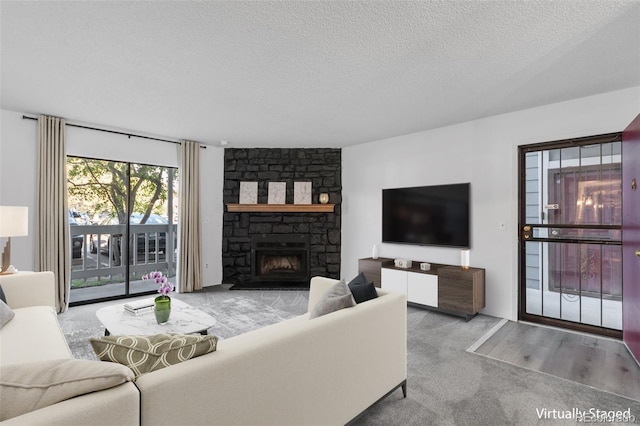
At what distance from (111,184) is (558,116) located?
5687 mm

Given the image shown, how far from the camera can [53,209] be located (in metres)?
3.89

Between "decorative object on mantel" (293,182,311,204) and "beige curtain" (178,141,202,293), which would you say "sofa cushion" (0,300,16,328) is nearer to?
"beige curtain" (178,141,202,293)

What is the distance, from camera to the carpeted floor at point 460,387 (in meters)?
1.93

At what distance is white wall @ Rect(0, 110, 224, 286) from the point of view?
3705 millimetres

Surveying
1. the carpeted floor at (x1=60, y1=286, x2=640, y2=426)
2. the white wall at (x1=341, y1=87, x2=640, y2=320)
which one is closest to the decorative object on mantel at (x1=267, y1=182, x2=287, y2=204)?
the white wall at (x1=341, y1=87, x2=640, y2=320)

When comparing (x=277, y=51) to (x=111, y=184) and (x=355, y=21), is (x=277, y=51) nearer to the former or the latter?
(x=355, y=21)

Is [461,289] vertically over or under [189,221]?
under

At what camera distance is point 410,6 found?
1858 millimetres

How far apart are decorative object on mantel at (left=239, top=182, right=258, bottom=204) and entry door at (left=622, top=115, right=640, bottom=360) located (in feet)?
15.2

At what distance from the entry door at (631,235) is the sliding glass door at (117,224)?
18.0ft

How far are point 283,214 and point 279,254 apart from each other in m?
0.71

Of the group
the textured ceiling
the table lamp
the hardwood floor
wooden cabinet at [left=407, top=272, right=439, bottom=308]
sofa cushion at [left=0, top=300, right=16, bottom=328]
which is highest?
the textured ceiling

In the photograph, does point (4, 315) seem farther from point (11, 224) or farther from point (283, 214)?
point (283, 214)

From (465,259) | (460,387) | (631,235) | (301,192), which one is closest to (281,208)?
(301,192)
